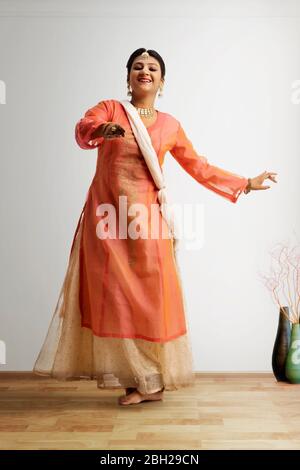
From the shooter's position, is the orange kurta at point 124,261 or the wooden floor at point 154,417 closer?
the wooden floor at point 154,417

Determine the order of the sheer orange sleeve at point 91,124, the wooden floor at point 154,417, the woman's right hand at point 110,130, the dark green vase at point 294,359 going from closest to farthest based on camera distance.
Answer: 1. the wooden floor at point 154,417
2. the woman's right hand at point 110,130
3. the sheer orange sleeve at point 91,124
4. the dark green vase at point 294,359

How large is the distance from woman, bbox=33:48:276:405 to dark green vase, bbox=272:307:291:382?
2.33 feet

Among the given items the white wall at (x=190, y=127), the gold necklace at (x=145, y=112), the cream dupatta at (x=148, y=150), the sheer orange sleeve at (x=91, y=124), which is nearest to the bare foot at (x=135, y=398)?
the cream dupatta at (x=148, y=150)

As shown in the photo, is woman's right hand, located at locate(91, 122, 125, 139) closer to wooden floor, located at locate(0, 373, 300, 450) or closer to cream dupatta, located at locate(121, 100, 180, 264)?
cream dupatta, located at locate(121, 100, 180, 264)

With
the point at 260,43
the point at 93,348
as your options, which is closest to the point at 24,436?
the point at 93,348

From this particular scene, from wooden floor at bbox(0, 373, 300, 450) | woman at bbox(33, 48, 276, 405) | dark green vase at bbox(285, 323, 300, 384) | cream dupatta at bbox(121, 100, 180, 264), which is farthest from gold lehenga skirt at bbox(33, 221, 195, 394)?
dark green vase at bbox(285, 323, 300, 384)

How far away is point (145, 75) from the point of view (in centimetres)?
295

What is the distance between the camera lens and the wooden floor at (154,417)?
229 cm

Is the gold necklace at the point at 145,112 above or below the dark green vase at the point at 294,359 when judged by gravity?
above

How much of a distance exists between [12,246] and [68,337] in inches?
38.3

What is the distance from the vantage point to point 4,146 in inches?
145

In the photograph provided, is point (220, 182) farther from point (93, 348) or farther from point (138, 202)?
point (93, 348)

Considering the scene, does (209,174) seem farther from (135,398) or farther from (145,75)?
(135,398)

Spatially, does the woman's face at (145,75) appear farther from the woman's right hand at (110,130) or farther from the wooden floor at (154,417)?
the wooden floor at (154,417)
